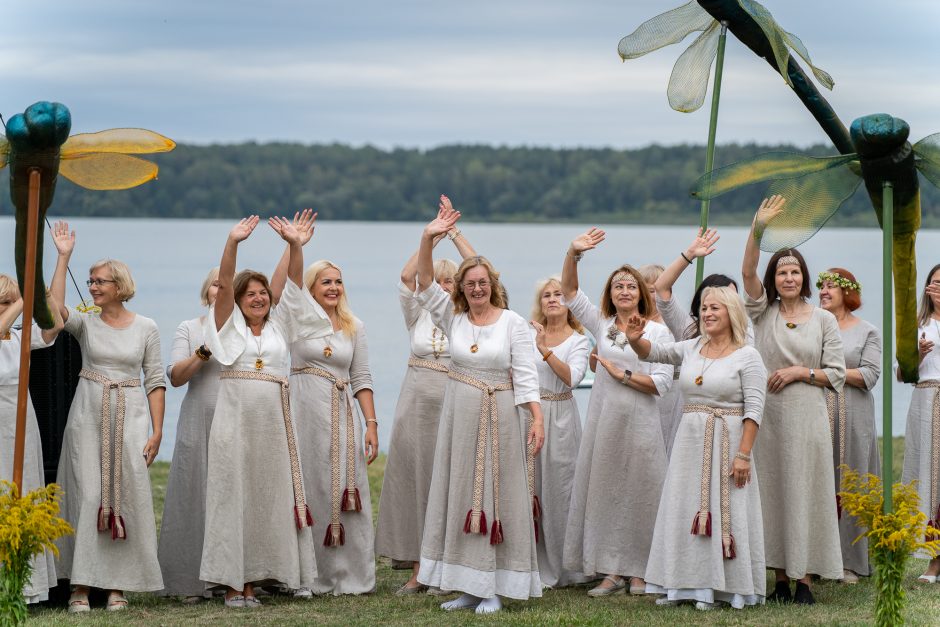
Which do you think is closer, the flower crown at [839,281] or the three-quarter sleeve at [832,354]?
the three-quarter sleeve at [832,354]

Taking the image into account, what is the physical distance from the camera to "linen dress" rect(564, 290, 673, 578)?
27.3ft

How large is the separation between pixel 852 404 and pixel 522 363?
2307 mm

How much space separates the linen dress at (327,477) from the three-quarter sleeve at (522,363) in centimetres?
111

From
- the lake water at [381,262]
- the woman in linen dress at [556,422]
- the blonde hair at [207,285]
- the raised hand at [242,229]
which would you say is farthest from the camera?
the lake water at [381,262]

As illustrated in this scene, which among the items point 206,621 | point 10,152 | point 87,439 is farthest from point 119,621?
point 10,152

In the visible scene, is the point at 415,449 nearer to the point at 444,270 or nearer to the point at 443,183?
the point at 444,270

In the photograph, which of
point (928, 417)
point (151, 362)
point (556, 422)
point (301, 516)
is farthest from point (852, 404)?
point (151, 362)

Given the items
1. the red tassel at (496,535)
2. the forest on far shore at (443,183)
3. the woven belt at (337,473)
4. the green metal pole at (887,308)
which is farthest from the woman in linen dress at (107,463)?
the forest on far shore at (443,183)

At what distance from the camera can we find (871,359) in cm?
882

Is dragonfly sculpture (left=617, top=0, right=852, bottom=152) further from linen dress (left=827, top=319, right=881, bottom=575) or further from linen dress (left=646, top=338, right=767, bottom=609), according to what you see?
linen dress (left=827, top=319, right=881, bottom=575)

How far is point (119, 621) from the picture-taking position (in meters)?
7.41

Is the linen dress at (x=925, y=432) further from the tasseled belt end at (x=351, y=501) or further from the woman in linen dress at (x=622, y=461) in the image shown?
the tasseled belt end at (x=351, y=501)

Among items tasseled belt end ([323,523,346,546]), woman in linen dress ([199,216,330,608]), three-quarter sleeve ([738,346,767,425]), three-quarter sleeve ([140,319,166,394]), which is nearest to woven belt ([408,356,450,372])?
woman in linen dress ([199,216,330,608])

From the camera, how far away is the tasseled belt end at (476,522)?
7.64 m
